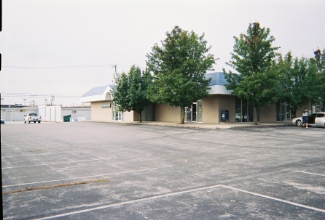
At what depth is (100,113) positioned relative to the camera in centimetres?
4659

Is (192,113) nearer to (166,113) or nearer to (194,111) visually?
(194,111)

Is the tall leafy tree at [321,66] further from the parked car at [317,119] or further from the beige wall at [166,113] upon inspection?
the beige wall at [166,113]

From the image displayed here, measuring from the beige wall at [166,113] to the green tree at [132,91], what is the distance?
2.88 metres

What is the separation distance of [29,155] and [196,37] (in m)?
21.4

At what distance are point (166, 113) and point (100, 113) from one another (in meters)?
14.3

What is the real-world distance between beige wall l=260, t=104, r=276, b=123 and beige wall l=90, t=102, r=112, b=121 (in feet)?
71.5

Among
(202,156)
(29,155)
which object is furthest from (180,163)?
(29,155)

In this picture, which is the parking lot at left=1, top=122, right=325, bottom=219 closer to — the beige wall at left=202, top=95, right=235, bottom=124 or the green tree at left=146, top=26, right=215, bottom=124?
the green tree at left=146, top=26, right=215, bottom=124

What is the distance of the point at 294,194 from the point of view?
6090mm

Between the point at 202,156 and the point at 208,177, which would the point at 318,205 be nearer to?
the point at 208,177

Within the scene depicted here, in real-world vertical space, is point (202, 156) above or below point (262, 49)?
below

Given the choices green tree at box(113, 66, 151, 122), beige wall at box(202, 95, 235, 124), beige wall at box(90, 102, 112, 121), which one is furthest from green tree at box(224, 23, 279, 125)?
beige wall at box(90, 102, 112, 121)

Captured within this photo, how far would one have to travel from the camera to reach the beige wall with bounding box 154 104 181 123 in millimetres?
34763

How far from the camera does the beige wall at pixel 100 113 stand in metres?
44.3
